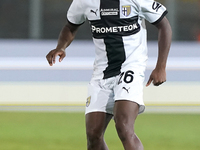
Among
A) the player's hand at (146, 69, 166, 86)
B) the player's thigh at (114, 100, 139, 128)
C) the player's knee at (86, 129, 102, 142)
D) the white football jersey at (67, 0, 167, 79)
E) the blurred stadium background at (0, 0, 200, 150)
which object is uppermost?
the white football jersey at (67, 0, 167, 79)

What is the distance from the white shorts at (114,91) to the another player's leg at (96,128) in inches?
1.8

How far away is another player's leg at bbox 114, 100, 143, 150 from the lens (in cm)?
386

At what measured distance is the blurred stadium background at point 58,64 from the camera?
10.1m

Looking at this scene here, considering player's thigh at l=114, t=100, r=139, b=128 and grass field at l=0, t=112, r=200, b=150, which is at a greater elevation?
player's thigh at l=114, t=100, r=139, b=128

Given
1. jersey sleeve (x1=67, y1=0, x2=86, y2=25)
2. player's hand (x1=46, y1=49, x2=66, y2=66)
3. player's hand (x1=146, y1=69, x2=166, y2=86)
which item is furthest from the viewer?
jersey sleeve (x1=67, y1=0, x2=86, y2=25)

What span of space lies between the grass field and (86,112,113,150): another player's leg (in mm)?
1819

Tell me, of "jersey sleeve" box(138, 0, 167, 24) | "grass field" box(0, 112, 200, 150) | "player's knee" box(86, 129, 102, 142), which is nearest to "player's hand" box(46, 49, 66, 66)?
"player's knee" box(86, 129, 102, 142)

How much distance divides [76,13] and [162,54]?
2.88 ft

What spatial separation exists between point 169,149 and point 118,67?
208cm

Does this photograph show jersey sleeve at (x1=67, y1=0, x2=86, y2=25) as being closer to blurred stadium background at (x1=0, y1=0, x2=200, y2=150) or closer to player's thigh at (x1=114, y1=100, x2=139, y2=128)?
player's thigh at (x1=114, y1=100, x2=139, y2=128)

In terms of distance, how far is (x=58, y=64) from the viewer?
10.3m

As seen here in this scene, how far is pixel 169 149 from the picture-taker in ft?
19.5

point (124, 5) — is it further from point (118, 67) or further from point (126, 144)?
point (126, 144)

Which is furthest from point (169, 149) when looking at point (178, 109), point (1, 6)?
point (1, 6)
